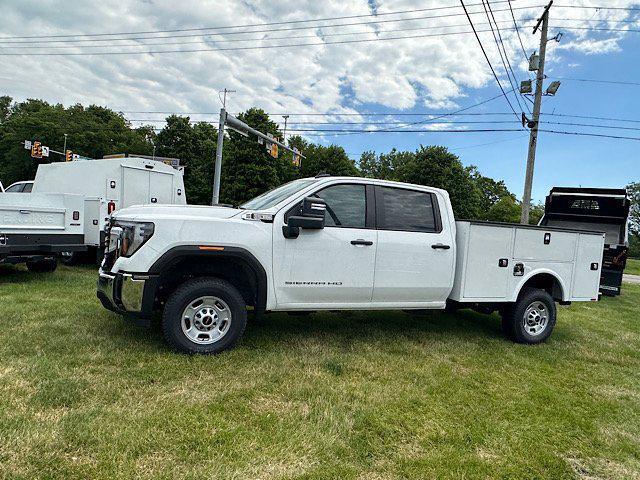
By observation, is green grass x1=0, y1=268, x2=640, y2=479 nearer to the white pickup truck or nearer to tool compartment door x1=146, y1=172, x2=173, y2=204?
the white pickup truck

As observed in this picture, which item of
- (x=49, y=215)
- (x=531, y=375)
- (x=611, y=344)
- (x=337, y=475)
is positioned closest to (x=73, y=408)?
(x=337, y=475)

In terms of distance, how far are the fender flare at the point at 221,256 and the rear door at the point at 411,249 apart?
1326 millimetres

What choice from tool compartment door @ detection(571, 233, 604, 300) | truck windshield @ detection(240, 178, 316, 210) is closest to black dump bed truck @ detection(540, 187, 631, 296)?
tool compartment door @ detection(571, 233, 604, 300)

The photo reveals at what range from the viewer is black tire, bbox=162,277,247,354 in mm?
4172

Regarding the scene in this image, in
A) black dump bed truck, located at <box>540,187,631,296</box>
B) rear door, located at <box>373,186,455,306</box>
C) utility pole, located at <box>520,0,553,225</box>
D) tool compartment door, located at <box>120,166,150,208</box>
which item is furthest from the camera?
utility pole, located at <box>520,0,553,225</box>

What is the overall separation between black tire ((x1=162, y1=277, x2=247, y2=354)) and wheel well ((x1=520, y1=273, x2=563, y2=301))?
12.8ft

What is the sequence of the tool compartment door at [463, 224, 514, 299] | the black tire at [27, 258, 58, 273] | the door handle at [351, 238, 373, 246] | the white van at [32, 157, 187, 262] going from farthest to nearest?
1. the white van at [32, 157, 187, 262]
2. the black tire at [27, 258, 58, 273]
3. the tool compartment door at [463, 224, 514, 299]
4. the door handle at [351, 238, 373, 246]

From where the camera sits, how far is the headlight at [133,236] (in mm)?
4098

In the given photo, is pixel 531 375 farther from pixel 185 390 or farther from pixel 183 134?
pixel 183 134

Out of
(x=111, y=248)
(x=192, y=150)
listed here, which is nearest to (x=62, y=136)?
(x=192, y=150)

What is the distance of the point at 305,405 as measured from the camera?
345 cm

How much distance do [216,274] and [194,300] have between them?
457mm

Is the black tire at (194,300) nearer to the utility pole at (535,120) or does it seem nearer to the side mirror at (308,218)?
the side mirror at (308,218)

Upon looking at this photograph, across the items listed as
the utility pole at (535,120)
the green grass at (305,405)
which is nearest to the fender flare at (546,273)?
the green grass at (305,405)
